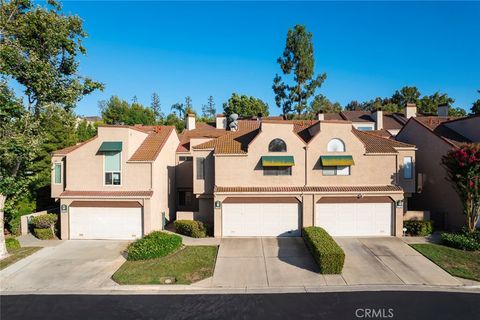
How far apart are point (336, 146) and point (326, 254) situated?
28.6ft

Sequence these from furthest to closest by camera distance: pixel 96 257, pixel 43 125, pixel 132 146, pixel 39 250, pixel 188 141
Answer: pixel 188 141
pixel 132 146
pixel 43 125
pixel 39 250
pixel 96 257

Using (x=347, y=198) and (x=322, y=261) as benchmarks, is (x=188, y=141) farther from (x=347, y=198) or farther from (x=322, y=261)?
(x=322, y=261)

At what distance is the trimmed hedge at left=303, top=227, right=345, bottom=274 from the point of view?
13.4 m

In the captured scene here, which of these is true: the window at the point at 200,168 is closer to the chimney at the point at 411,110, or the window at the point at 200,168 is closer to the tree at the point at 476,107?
the chimney at the point at 411,110

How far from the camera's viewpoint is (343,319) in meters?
10.0

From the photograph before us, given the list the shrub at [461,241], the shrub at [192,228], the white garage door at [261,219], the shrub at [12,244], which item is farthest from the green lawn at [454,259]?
the shrub at [12,244]

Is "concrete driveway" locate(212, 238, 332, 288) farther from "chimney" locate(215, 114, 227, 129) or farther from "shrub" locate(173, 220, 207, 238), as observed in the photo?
"chimney" locate(215, 114, 227, 129)

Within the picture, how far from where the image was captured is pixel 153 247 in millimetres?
15508

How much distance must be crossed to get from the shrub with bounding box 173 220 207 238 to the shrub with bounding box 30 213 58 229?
27.9 feet

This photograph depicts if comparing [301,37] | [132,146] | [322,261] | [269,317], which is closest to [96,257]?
[132,146]

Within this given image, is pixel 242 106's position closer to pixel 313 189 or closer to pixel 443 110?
pixel 443 110

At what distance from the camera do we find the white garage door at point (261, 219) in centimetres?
1898

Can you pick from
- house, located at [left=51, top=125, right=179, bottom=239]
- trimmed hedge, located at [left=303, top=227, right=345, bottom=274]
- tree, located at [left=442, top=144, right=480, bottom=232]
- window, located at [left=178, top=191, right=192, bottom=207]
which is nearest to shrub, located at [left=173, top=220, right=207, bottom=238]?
house, located at [left=51, top=125, right=179, bottom=239]

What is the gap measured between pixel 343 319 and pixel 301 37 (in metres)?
39.2
